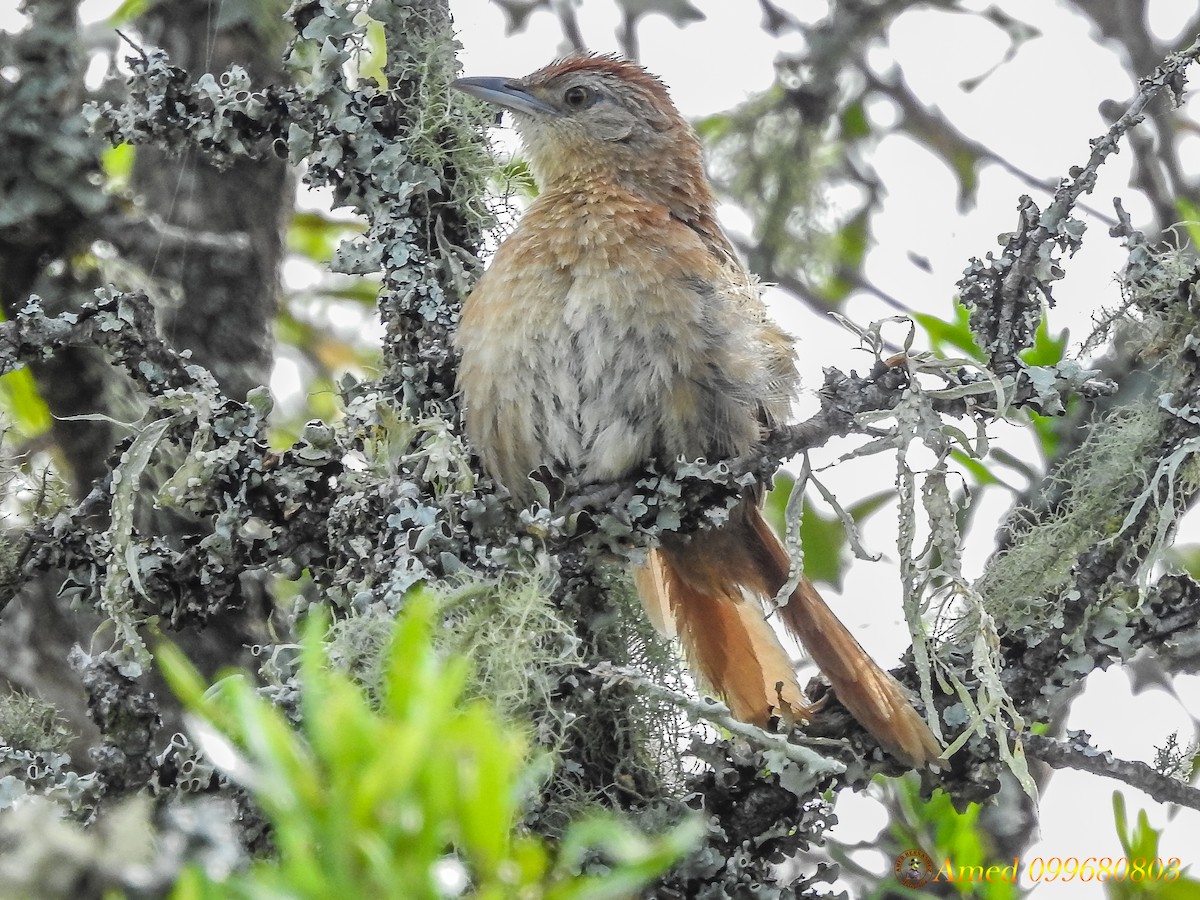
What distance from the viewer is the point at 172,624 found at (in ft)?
8.49

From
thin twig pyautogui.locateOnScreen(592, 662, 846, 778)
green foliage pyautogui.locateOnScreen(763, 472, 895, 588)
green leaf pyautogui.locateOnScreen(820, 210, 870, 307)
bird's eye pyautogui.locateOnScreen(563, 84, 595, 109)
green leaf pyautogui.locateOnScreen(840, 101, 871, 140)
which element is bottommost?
thin twig pyautogui.locateOnScreen(592, 662, 846, 778)

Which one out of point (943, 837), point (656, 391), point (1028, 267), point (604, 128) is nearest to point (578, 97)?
point (604, 128)

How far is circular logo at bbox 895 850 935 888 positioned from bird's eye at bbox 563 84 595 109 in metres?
2.16

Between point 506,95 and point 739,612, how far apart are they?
1.50 meters

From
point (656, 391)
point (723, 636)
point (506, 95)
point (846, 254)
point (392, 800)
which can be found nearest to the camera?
point (392, 800)

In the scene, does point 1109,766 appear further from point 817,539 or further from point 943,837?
point 817,539

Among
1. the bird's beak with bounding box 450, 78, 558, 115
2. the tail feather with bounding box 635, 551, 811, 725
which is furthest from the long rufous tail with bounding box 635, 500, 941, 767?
the bird's beak with bounding box 450, 78, 558, 115

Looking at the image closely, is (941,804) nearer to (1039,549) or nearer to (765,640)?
(765,640)

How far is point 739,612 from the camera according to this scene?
3.25m

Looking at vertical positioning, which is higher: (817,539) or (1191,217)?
(1191,217)

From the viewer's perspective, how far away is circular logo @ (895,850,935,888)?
326 cm

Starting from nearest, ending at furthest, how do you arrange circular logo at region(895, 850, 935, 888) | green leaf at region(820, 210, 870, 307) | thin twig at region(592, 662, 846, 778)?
thin twig at region(592, 662, 846, 778)
circular logo at region(895, 850, 935, 888)
green leaf at region(820, 210, 870, 307)

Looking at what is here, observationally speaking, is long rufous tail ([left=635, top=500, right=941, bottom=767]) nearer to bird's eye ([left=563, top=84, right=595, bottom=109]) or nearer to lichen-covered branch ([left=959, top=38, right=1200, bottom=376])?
lichen-covered branch ([left=959, top=38, right=1200, bottom=376])

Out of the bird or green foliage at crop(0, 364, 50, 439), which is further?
green foliage at crop(0, 364, 50, 439)
